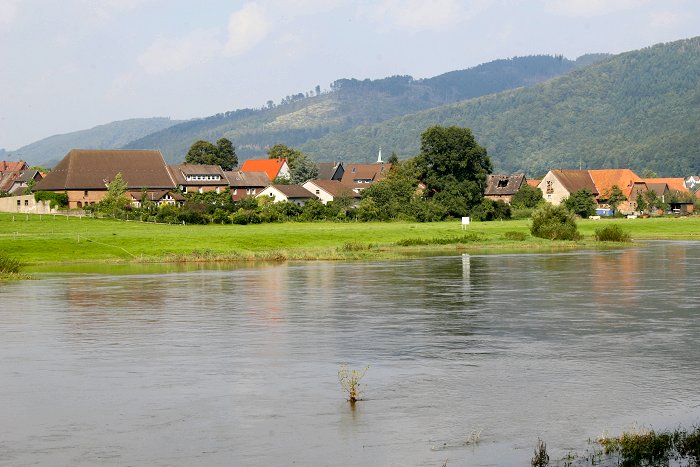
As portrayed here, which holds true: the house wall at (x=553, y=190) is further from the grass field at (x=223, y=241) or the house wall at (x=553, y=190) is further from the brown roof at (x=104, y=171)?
the brown roof at (x=104, y=171)

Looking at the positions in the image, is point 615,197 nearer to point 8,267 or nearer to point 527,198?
point 527,198

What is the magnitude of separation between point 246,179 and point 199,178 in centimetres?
966

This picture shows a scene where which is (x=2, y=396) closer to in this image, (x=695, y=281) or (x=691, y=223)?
(x=695, y=281)

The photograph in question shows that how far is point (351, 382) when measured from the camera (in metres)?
22.8

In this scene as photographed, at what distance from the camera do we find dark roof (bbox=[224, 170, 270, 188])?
175 meters

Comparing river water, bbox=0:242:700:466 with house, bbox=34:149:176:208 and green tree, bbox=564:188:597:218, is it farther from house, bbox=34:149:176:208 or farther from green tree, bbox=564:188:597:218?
green tree, bbox=564:188:597:218

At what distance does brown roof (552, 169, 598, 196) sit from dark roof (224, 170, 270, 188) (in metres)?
55.4

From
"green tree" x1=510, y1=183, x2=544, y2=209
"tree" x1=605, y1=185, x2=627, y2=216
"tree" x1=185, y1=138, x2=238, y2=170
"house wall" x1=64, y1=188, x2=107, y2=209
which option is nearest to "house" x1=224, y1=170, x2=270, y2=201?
"tree" x1=185, y1=138, x2=238, y2=170

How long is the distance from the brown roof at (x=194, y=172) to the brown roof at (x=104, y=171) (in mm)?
11949

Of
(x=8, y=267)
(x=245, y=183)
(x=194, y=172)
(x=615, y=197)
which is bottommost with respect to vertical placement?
(x=8, y=267)

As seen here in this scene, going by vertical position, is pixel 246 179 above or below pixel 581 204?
above

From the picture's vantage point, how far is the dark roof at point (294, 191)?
6388 inches

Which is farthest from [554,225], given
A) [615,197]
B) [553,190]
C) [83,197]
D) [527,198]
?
[553,190]

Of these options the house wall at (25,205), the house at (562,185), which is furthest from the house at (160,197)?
the house at (562,185)
